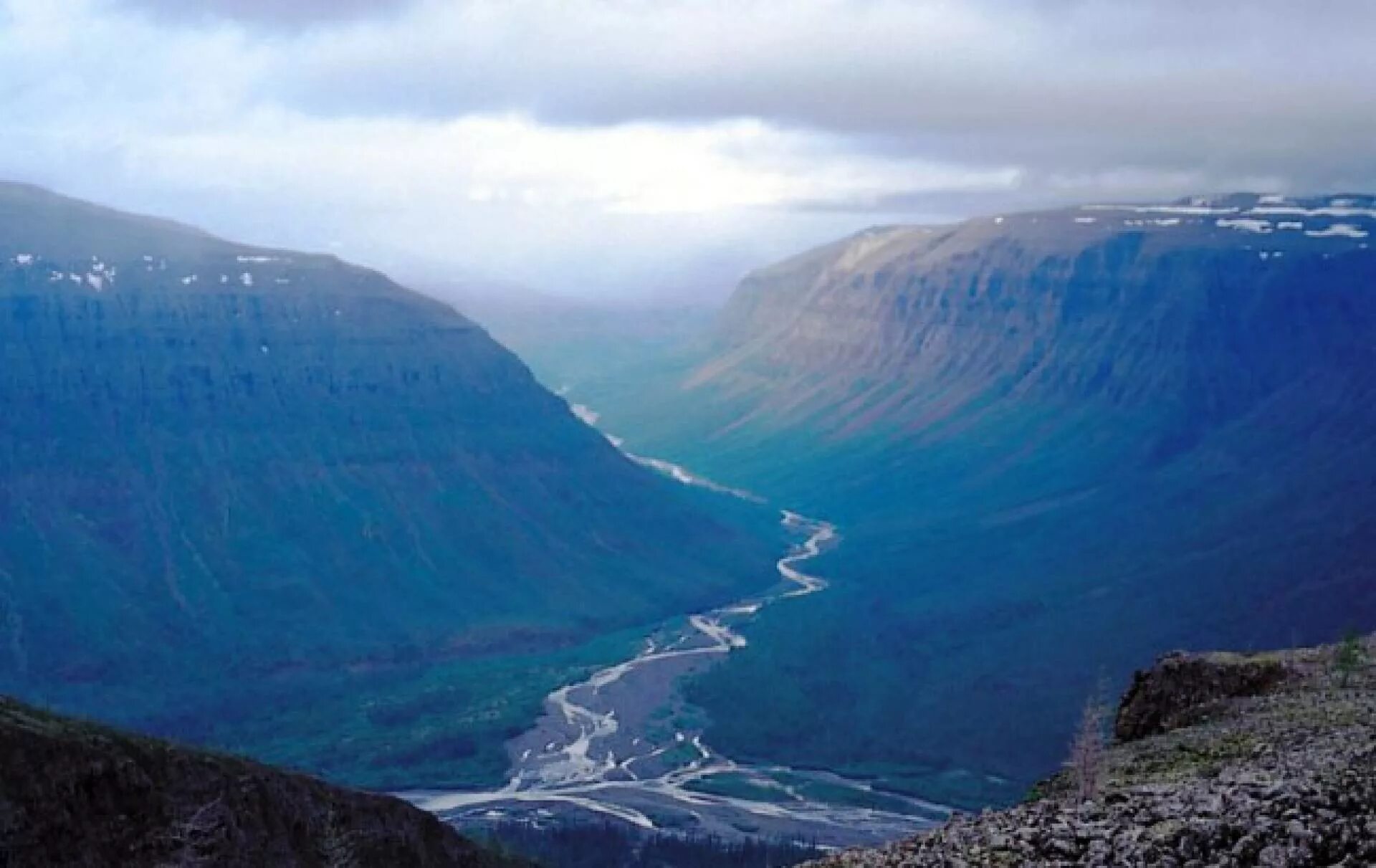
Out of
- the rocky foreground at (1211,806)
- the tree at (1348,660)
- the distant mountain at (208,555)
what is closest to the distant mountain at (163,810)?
the rocky foreground at (1211,806)

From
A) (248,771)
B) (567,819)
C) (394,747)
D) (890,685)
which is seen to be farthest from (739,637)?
(248,771)

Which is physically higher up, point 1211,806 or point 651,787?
point 1211,806

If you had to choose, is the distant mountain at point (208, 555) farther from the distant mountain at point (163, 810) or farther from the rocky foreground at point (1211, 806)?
the rocky foreground at point (1211, 806)

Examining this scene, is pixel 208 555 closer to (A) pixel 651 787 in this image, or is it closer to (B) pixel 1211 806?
(A) pixel 651 787

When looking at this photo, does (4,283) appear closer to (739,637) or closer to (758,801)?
(739,637)

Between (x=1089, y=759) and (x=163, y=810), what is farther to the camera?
(x=163, y=810)

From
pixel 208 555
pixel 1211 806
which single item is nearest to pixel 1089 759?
pixel 1211 806

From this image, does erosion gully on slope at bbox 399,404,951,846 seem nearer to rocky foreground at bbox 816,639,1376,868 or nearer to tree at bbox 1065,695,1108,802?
rocky foreground at bbox 816,639,1376,868
